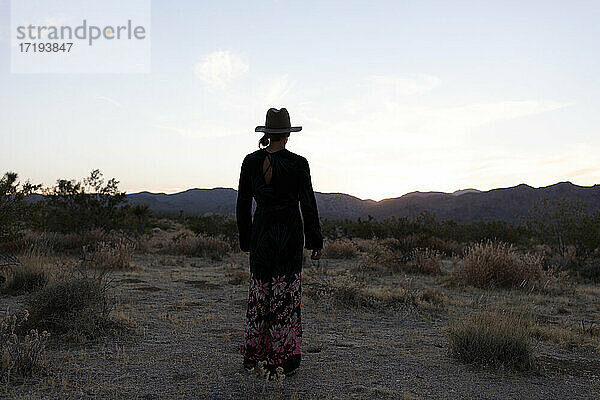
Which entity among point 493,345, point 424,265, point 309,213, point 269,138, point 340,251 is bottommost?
point 493,345

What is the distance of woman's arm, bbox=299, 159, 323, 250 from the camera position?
4.67 m

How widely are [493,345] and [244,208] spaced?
3021 millimetres

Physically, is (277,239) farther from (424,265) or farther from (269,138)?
(424,265)

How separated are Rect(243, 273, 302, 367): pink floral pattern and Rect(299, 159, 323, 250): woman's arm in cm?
37

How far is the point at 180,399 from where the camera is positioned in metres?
4.14

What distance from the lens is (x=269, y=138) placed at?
4.73 metres

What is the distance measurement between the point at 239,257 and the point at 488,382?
12687mm

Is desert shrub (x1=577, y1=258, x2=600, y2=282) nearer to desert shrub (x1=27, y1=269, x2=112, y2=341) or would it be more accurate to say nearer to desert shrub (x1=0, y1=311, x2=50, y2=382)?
desert shrub (x1=27, y1=269, x2=112, y2=341)

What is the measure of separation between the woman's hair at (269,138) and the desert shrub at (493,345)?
9.83 ft

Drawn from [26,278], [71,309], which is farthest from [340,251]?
[71,309]

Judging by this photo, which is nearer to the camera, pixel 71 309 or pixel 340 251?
pixel 71 309

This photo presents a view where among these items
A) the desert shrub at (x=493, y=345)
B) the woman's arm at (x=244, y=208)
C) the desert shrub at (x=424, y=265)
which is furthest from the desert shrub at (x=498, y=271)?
the woman's arm at (x=244, y=208)

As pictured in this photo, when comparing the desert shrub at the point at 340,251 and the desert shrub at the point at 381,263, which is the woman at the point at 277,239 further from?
the desert shrub at the point at 340,251

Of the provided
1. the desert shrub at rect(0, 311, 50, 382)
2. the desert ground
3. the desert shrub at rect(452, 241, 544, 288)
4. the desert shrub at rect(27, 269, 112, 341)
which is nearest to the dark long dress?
the desert ground
